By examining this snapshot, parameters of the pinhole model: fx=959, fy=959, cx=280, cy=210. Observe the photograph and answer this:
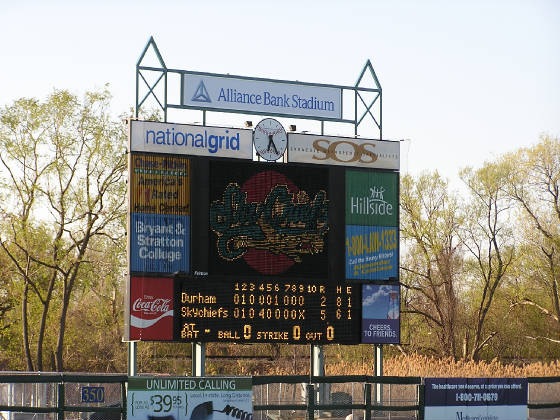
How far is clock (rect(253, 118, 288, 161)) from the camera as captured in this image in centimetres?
2139

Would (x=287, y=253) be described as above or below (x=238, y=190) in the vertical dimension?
below

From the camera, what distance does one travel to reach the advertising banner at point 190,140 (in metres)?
20.4

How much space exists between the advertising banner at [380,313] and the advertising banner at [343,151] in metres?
2.86

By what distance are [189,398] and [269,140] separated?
6220 millimetres

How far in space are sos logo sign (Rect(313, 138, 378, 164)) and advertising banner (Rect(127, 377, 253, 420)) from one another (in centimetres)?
561

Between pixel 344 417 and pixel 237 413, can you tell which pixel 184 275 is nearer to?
pixel 237 413

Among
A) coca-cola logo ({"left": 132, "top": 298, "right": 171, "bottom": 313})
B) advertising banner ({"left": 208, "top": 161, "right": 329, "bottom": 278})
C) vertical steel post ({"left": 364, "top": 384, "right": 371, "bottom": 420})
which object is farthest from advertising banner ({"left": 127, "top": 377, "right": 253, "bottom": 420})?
vertical steel post ({"left": 364, "top": 384, "right": 371, "bottom": 420})

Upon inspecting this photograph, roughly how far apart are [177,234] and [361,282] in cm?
425

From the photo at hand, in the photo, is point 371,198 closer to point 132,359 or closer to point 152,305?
point 152,305

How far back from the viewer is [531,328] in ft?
162

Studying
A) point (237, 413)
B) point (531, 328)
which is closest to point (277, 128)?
point (237, 413)

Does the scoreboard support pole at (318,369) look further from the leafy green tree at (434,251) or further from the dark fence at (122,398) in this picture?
the leafy green tree at (434,251)

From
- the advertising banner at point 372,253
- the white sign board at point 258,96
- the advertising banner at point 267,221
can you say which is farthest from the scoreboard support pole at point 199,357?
the white sign board at point 258,96

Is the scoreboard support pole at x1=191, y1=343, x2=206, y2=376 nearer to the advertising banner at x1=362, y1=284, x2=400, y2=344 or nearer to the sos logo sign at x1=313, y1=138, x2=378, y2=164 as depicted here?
the advertising banner at x1=362, y1=284, x2=400, y2=344
